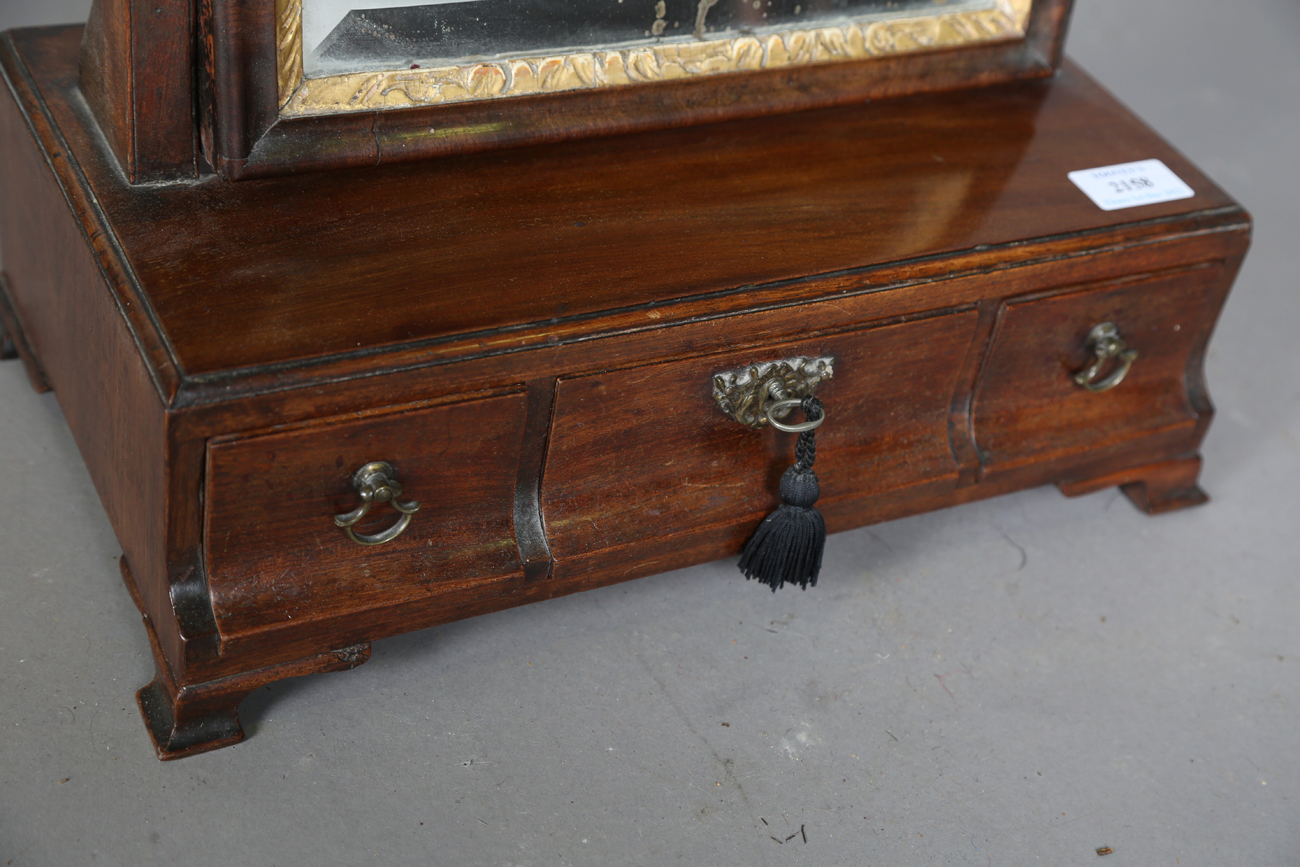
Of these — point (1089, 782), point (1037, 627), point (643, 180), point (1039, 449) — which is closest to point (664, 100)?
point (643, 180)

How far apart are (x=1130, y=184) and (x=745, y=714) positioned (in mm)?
779

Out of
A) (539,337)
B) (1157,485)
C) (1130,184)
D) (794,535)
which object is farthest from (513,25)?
(1157,485)

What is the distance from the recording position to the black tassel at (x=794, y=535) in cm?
149

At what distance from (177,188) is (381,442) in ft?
1.17

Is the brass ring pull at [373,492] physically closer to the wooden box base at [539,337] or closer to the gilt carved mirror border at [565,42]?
the wooden box base at [539,337]

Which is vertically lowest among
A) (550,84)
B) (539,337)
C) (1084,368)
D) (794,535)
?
(794,535)

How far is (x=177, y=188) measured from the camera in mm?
1384

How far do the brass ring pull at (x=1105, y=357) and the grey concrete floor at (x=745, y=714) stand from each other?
23 centimetres

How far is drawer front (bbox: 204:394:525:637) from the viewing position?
49.2 inches

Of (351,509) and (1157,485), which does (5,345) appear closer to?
(351,509)

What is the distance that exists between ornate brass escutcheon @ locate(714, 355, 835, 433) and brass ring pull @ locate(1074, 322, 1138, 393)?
1.23 feet

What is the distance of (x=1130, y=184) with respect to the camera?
1.64 meters

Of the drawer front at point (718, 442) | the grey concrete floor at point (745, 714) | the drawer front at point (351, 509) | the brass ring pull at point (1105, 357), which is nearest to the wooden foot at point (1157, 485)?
the grey concrete floor at point (745, 714)

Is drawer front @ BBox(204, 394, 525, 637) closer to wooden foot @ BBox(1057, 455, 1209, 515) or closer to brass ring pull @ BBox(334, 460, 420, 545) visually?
brass ring pull @ BBox(334, 460, 420, 545)
